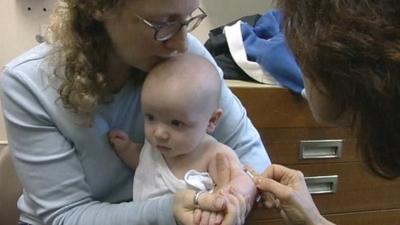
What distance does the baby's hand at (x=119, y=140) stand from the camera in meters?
1.21

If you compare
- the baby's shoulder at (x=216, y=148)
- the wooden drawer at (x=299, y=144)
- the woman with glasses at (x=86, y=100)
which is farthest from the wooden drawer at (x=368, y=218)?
the woman with glasses at (x=86, y=100)

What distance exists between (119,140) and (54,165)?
14 cm

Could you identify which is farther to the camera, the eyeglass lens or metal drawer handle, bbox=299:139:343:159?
metal drawer handle, bbox=299:139:343:159

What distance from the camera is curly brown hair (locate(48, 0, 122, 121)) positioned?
113cm

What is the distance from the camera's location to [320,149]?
1899 millimetres

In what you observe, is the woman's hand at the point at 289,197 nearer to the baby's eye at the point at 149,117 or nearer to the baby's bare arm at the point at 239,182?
the baby's bare arm at the point at 239,182

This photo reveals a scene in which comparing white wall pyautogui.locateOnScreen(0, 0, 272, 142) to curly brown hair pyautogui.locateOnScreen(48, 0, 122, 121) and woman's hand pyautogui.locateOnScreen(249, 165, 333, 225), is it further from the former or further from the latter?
woman's hand pyautogui.locateOnScreen(249, 165, 333, 225)

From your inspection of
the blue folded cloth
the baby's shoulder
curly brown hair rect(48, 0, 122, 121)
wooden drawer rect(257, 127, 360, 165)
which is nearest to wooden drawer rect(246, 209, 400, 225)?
wooden drawer rect(257, 127, 360, 165)

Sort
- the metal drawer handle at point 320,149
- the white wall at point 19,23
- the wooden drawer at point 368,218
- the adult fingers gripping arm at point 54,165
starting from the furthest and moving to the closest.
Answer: the white wall at point 19,23 → the wooden drawer at point 368,218 → the metal drawer handle at point 320,149 → the adult fingers gripping arm at point 54,165

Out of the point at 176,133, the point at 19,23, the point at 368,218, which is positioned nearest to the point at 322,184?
the point at 368,218

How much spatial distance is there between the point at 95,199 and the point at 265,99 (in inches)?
28.0

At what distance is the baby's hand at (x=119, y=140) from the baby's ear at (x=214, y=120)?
0.57 feet

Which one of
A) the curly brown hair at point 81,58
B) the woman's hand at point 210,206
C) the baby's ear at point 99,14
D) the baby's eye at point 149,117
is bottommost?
the woman's hand at point 210,206

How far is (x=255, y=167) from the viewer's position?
4.39 ft
